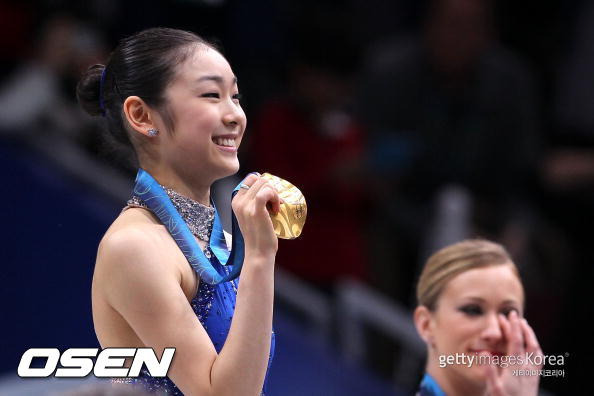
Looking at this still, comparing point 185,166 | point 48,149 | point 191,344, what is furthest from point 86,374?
point 48,149

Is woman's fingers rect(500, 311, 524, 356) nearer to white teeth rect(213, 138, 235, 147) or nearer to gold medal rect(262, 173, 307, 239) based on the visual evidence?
gold medal rect(262, 173, 307, 239)

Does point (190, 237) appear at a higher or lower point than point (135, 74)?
lower

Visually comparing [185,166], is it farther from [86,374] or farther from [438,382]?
[438,382]

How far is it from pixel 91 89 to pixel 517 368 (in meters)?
0.98

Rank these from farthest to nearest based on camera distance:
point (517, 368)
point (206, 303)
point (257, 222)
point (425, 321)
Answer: point (425, 321) → point (517, 368) → point (206, 303) → point (257, 222)

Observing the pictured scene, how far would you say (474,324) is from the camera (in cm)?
232

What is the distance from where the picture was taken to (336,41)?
4.46m

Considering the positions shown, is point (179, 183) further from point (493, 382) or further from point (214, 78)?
point (493, 382)

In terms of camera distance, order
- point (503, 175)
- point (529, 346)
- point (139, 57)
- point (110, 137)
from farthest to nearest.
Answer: point (503, 175)
point (529, 346)
point (110, 137)
point (139, 57)

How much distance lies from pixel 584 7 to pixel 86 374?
3.59 metres

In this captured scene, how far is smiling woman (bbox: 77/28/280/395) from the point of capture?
71.3 inches

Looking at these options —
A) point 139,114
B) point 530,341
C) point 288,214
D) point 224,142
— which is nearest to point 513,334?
point 530,341

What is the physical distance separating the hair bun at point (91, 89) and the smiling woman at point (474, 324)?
836mm

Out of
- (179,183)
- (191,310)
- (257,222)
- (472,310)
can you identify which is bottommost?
(191,310)
